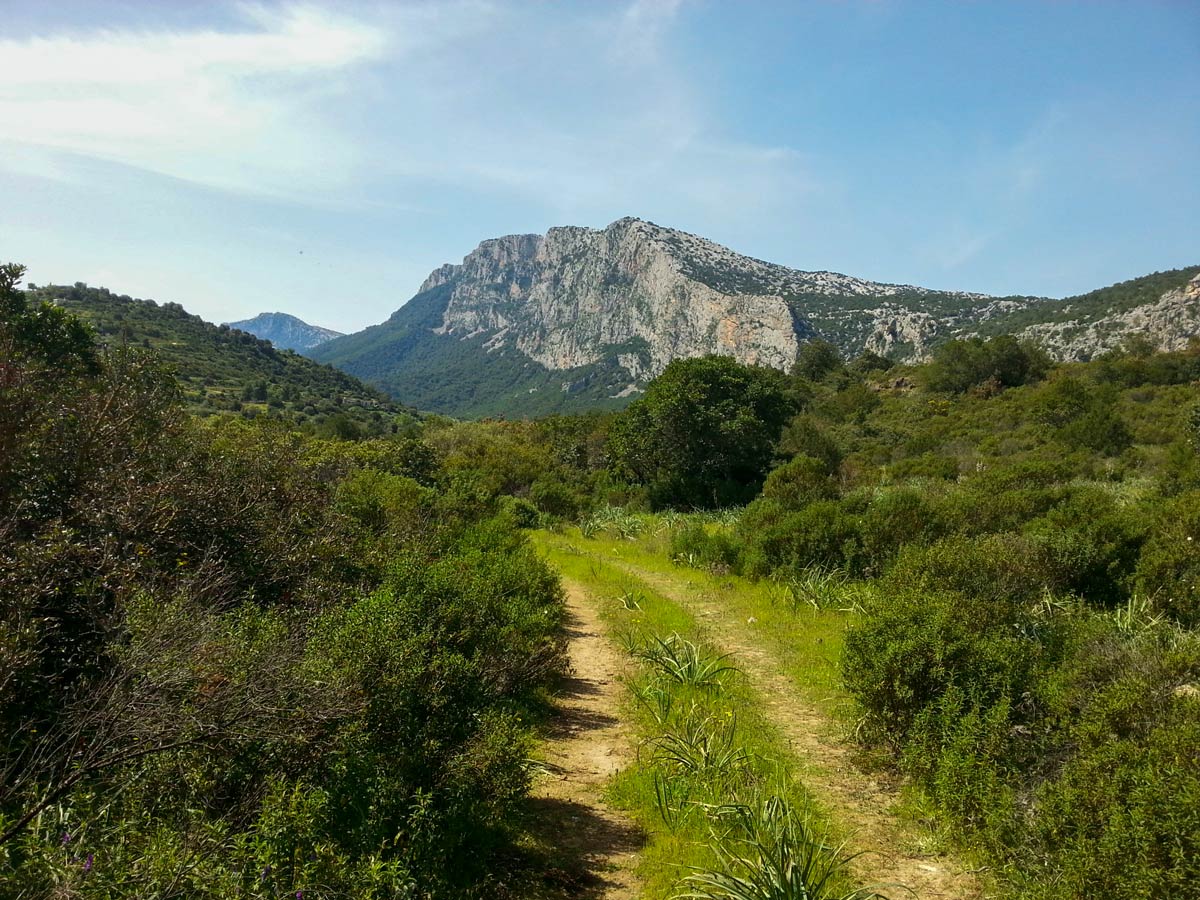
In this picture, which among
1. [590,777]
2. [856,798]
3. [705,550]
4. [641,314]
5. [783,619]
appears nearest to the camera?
[856,798]

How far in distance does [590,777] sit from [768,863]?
269 centimetres

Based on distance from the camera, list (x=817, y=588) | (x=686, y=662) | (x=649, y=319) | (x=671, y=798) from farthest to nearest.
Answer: (x=649, y=319) → (x=817, y=588) → (x=686, y=662) → (x=671, y=798)

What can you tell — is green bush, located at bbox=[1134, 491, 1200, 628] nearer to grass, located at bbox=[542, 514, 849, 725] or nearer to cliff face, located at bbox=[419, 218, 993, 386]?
grass, located at bbox=[542, 514, 849, 725]

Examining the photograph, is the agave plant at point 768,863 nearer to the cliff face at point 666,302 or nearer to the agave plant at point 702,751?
the agave plant at point 702,751

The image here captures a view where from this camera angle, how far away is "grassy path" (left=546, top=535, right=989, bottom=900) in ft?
16.5

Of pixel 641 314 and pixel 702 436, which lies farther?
pixel 641 314

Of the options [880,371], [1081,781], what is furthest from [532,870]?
[880,371]

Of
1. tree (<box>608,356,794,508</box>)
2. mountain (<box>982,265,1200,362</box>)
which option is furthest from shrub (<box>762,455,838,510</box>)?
mountain (<box>982,265,1200,362</box>)

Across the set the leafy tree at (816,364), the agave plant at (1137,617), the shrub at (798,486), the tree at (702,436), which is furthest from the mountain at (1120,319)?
the agave plant at (1137,617)

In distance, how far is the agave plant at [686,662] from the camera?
873 cm

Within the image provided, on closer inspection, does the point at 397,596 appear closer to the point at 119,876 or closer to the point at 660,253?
the point at 119,876

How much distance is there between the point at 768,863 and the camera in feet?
14.5

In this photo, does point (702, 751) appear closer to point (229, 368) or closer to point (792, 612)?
point (792, 612)

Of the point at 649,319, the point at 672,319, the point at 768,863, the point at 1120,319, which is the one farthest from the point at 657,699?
the point at 649,319
